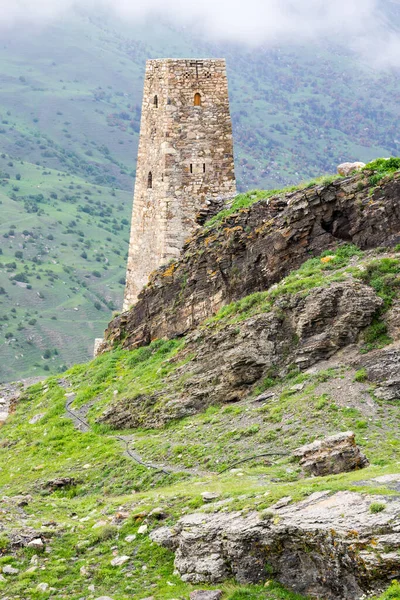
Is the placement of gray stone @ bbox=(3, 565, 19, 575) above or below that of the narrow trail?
below

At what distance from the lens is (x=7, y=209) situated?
419 ft

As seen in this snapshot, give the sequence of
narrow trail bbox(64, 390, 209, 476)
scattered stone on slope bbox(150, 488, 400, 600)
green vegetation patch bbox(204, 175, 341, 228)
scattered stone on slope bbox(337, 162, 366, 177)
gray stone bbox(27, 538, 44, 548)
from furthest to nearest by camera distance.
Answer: green vegetation patch bbox(204, 175, 341, 228)
scattered stone on slope bbox(337, 162, 366, 177)
narrow trail bbox(64, 390, 209, 476)
gray stone bbox(27, 538, 44, 548)
scattered stone on slope bbox(150, 488, 400, 600)

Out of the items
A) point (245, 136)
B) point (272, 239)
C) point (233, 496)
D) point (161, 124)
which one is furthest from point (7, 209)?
point (233, 496)

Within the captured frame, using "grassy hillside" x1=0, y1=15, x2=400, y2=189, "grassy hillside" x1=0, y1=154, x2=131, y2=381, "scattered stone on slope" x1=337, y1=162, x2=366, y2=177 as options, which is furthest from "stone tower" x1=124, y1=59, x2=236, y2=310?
"grassy hillside" x1=0, y1=15, x2=400, y2=189

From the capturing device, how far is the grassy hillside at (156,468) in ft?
42.7

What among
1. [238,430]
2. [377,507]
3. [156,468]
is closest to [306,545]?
[377,507]

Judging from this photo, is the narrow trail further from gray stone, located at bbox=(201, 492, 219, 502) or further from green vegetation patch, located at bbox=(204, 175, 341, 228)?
green vegetation patch, located at bbox=(204, 175, 341, 228)

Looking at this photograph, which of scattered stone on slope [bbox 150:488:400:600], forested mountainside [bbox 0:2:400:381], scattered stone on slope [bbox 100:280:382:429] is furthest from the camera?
forested mountainside [bbox 0:2:400:381]

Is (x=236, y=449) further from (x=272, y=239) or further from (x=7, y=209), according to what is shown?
(x=7, y=209)

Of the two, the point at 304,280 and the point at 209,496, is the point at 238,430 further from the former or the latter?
the point at 209,496

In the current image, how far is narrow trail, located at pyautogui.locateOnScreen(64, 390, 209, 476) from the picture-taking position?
57.0ft

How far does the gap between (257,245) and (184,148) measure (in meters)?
7.21

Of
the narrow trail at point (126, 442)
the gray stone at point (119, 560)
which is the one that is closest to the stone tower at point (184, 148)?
the narrow trail at point (126, 442)

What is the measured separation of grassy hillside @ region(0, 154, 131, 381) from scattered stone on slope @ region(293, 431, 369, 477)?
6955 centimetres
